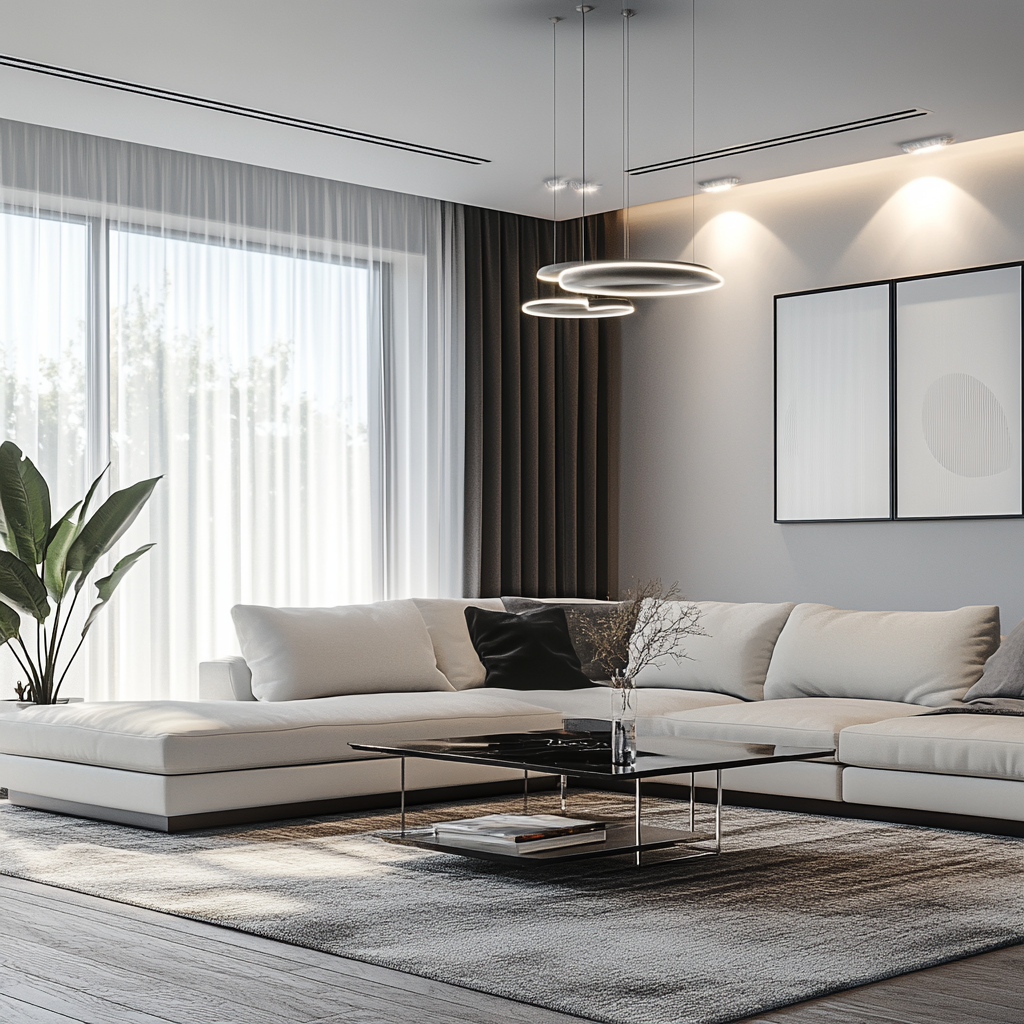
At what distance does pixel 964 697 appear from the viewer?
526cm

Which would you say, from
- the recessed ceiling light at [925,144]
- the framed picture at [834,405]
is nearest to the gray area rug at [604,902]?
the framed picture at [834,405]

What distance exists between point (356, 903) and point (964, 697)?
2686mm

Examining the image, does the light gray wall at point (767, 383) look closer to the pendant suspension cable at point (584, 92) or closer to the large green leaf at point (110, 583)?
the pendant suspension cable at point (584, 92)

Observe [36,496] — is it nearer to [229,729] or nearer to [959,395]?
[229,729]

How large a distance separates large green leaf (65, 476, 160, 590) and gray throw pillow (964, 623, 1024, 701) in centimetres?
319

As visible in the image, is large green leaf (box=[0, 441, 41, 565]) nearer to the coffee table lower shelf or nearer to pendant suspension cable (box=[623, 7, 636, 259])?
the coffee table lower shelf

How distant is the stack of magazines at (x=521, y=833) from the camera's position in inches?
151

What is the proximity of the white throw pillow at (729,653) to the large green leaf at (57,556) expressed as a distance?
2.47 meters

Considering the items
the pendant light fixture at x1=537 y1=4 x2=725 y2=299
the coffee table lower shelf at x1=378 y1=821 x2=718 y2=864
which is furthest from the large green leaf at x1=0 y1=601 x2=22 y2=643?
the pendant light fixture at x1=537 y1=4 x2=725 y2=299

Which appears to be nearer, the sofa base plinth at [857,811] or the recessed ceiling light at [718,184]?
the sofa base plinth at [857,811]

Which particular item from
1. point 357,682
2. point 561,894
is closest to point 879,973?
point 561,894

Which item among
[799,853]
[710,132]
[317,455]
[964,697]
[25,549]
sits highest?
Result: [710,132]

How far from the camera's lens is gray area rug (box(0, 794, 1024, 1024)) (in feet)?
9.41

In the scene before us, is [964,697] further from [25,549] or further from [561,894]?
[25,549]
